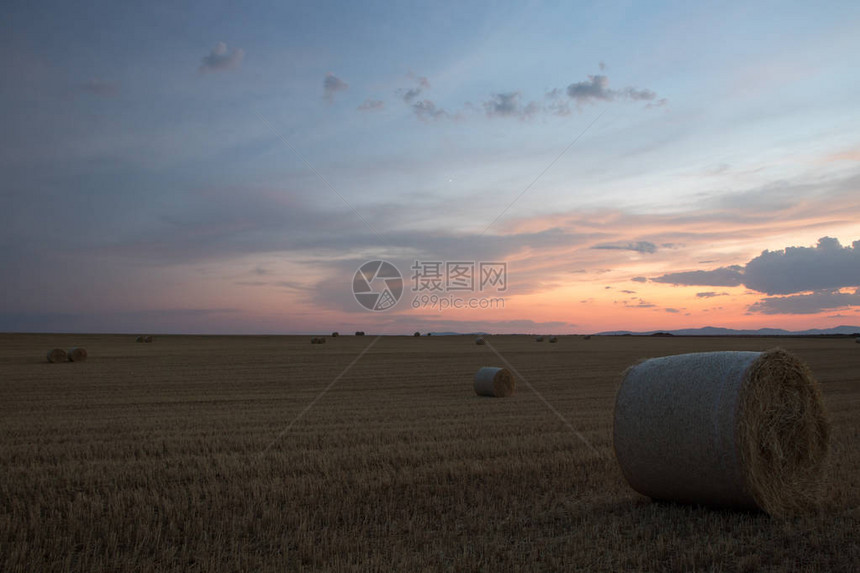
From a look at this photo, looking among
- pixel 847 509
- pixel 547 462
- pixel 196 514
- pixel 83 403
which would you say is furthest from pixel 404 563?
pixel 83 403

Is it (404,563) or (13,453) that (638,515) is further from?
(13,453)

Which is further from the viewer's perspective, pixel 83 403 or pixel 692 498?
pixel 83 403

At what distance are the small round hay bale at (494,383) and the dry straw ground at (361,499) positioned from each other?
330 cm

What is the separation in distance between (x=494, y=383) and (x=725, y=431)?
1208 centimetres

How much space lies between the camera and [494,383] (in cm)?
1873

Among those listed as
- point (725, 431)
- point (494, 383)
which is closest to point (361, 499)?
point (725, 431)

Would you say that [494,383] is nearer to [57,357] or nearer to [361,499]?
[361,499]

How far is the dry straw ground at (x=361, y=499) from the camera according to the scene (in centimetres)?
568

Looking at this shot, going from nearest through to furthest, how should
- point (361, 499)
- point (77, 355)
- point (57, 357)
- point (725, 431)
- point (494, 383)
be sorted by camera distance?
point (725, 431), point (361, 499), point (494, 383), point (57, 357), point (77, 355)

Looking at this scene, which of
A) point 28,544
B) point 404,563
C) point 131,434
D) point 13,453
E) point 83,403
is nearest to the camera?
point 404,563

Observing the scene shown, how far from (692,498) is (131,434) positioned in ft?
30.7

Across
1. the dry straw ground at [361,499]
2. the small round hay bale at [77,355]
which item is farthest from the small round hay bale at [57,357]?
the dry straw ground at [361,499]

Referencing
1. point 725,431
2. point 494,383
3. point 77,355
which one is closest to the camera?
point 725,431

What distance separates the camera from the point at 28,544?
234 inches
